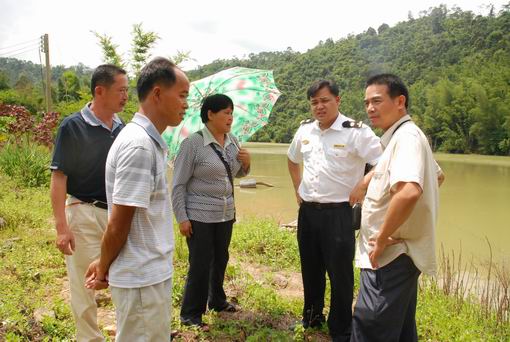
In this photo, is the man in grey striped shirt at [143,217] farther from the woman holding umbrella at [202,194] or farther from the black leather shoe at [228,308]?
the black leather shoe at [228,308]

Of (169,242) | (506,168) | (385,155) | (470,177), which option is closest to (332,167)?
(385,155)

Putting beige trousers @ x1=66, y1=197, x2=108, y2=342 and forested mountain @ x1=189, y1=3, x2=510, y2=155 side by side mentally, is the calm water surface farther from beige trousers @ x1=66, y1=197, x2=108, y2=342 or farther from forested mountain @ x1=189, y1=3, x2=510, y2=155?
beige trousers @ x1=66, y1=197, x2=108, y2=342

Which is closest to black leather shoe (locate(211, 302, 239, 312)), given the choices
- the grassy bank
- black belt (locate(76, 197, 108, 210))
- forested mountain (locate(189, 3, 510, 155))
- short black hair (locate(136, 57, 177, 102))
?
the grassy bank

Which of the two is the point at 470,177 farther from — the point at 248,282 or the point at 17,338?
the point at 17,338

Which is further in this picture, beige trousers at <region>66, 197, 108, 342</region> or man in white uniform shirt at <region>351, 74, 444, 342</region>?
beige trousers at <region>66, 197, 108, 342</region>

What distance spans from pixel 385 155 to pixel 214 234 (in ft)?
4.30

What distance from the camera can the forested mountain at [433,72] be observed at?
3078 centimetres

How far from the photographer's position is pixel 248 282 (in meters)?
3.65

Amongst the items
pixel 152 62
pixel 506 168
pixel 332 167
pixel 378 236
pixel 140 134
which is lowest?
pixel 506 168

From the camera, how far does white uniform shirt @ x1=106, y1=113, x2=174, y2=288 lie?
134 centimetres

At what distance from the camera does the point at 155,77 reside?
4.79 feet

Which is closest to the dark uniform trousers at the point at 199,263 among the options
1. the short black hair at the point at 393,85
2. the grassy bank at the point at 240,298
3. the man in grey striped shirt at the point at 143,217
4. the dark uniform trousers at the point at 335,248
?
the grassy bank at the point at 240,298

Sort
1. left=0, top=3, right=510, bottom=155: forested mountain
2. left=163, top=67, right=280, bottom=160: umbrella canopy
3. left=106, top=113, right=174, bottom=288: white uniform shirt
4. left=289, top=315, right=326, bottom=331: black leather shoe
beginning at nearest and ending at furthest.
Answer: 1. left=106, top=113, right=174, bottom=288: white uniform shirt
2. left=289, top=315, right=326, bottom=331: black leather shoe
3. left=163, top=67, right=280, bottom=160: umbrella canopy
4. left=0, top=3, right=510, bottom=155: forested mountain

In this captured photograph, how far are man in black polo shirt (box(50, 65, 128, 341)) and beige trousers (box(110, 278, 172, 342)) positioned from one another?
874mm
